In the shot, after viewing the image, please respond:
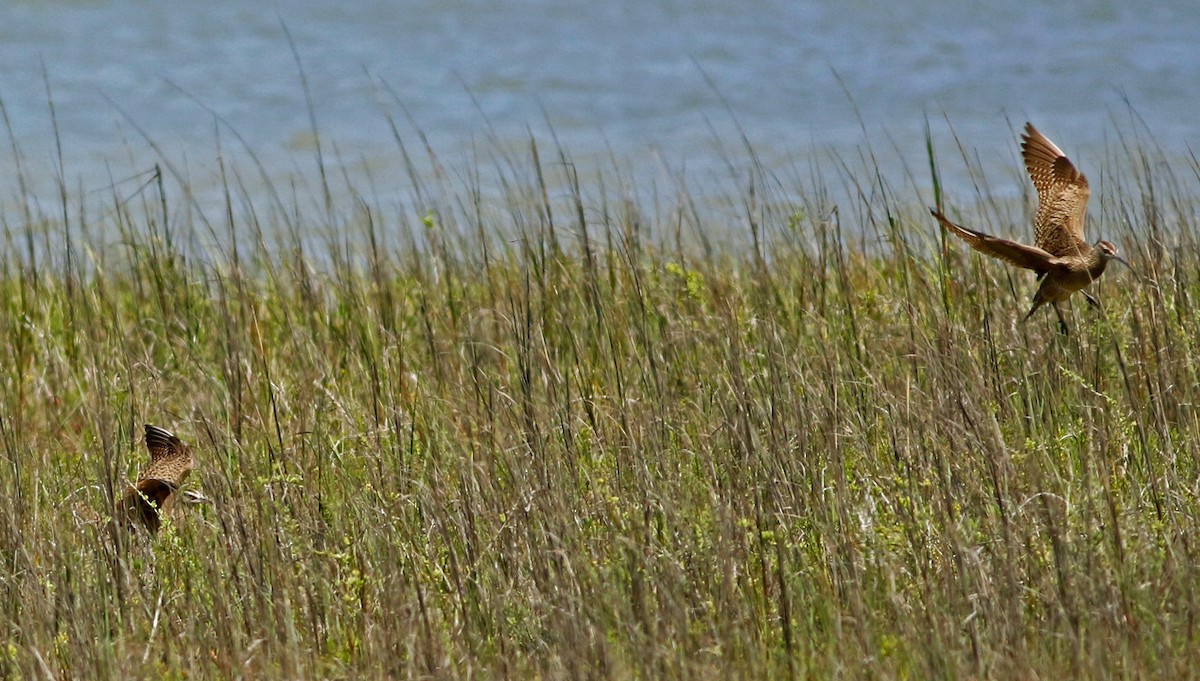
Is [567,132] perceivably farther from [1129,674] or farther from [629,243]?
[1129,674]

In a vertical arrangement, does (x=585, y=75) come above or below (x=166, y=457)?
below

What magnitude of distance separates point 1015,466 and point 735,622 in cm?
94

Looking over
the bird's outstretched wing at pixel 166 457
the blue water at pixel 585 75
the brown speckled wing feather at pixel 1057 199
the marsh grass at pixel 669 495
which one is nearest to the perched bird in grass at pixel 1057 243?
the brown speckled wing feather at pixel 1057 199

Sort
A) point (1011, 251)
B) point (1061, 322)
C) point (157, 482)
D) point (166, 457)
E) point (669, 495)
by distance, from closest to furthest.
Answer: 1. point (669, 495)
2. point (1011, 251)
3. point (157, 482)
4. point (166, 457)
5. point (1061, 322)

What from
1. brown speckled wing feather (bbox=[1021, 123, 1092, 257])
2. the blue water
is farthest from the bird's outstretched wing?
the blue water

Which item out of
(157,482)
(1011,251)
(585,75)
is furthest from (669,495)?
(585,75)

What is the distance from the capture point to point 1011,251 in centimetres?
414

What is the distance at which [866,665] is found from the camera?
3.30 m

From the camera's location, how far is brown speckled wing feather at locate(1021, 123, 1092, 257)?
14.3 feet

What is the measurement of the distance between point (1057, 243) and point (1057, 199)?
0.52 feet

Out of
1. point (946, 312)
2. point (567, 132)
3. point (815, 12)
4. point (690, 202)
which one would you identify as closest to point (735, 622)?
point (946, 312)

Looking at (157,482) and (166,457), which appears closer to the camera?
(157,482)

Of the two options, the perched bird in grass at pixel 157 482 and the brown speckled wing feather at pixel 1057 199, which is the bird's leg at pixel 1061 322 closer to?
the brown speckled wing feather at pixel 1057 199

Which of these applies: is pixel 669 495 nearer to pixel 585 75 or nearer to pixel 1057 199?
pixel 1057 199
